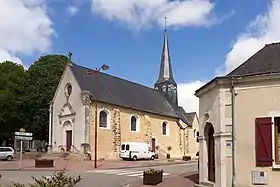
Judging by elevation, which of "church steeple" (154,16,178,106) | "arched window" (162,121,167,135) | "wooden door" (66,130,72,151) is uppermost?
"church steeple" (154,16,178,106)

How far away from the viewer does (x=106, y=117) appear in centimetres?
4250

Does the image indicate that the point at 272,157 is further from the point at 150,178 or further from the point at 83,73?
the point at 83,73

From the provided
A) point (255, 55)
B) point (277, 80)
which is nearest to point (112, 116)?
point (255, 55)

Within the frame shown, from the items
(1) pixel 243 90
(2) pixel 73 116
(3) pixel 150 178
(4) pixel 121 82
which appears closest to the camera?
(1) pixel 243 90

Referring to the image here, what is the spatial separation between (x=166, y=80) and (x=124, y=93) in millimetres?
15413

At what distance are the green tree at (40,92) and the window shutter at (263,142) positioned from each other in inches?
1569

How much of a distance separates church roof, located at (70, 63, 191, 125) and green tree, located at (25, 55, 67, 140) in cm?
830

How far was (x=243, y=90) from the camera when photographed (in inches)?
551

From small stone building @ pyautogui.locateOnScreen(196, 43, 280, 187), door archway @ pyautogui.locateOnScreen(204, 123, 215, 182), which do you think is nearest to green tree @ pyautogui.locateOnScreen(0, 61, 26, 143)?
door archway @ pyautogui.locateOnScreen(204, 123, 215, 182)

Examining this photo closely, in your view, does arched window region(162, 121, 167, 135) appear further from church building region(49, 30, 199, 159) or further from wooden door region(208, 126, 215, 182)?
wooden door region(208, 126, 215, 182)

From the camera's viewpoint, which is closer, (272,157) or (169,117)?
(272,157)

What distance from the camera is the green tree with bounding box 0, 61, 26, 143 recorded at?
51438 mm

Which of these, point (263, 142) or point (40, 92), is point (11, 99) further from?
point (263, 142)

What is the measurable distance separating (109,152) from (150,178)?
24513mm
